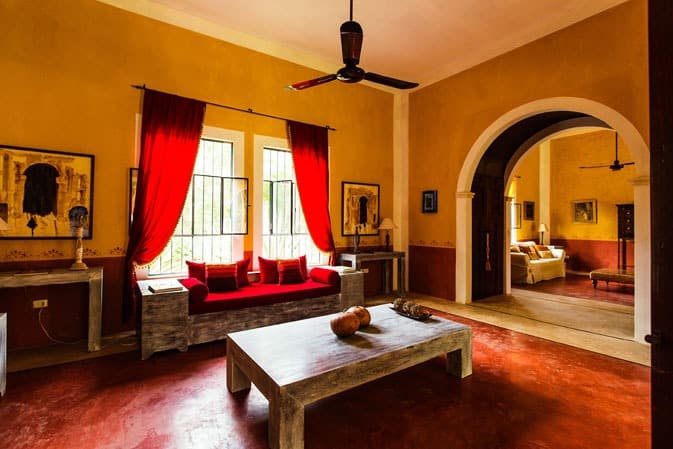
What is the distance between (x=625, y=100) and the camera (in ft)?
12.7

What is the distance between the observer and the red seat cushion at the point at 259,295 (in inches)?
141

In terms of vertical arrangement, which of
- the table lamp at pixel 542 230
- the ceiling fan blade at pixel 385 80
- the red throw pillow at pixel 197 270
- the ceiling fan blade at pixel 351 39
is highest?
the ceiling fan blade at pixel 351 39

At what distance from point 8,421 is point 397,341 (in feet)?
8.78

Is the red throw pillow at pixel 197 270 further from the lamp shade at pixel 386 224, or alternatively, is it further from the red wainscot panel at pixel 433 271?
the red wainscot panel at pixel 433 271

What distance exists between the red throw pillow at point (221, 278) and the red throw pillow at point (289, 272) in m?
0.62

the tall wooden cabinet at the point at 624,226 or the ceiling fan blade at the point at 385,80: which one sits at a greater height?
the ceiling fan blade at the point at 385,80

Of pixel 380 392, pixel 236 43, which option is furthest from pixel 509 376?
pixel 236 43

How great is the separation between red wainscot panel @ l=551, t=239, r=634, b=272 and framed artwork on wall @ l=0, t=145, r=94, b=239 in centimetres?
1077

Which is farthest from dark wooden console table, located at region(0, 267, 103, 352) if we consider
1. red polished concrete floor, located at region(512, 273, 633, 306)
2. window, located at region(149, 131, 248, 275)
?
red polished concrete floor, located at region(512, 273, 633, 306)

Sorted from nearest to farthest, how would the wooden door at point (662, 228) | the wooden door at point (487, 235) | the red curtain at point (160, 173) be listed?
the wooden door at point (662, 228)
the red curtain at point (160, 173)
the wooden door at point (487, 235)

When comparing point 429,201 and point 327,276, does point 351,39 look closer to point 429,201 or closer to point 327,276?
point 327,276

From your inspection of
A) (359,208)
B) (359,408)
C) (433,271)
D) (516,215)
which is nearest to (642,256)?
(433,271)

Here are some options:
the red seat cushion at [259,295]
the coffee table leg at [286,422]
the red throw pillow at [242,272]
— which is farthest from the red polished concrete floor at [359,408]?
the red throw pillow at [242,272]

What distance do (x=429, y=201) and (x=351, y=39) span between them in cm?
381
